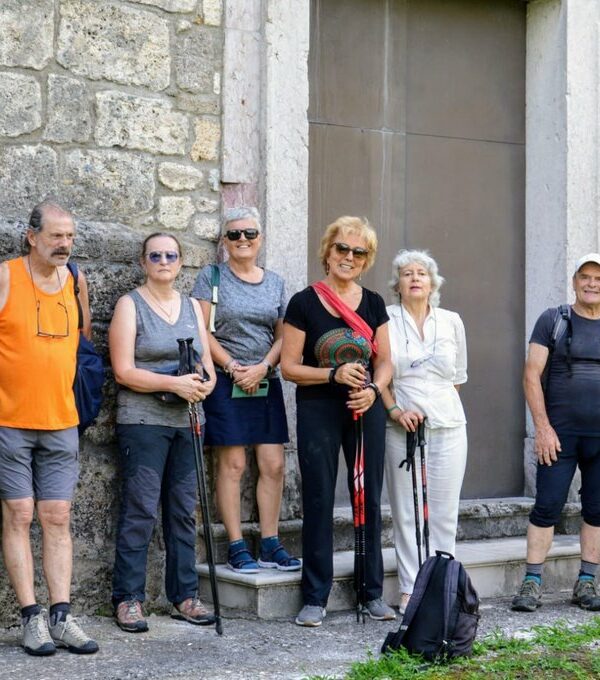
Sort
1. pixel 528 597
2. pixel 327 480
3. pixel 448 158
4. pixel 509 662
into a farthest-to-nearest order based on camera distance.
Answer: pixel 448 158
pixel 528 597
pixel 327 480
pixel 509 662

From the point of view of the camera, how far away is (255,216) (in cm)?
649

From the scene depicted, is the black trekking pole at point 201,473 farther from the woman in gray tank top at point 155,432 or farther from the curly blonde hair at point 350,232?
the curly blonde hair at point 350,232

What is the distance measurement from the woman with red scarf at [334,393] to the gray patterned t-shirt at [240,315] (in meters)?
0.27

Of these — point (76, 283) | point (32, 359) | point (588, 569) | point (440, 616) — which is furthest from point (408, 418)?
point (32, 359)

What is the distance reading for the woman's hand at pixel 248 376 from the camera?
20.7 ft

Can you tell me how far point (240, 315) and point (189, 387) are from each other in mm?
652

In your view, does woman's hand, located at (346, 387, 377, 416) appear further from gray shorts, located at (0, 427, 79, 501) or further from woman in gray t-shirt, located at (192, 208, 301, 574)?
gray shorts, located at (0, 427, 79, 501)

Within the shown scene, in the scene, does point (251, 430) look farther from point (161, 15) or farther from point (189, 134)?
point (161, 15)

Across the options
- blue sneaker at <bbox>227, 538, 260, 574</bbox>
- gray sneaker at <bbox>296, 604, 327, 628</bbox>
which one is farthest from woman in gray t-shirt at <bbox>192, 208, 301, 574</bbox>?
gray sneaker at <bbox>296, 604, 327, 628</bbox>

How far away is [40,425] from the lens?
549 centimetres

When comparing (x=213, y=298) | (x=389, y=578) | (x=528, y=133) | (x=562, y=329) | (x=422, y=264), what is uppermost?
(x=528, y=133)

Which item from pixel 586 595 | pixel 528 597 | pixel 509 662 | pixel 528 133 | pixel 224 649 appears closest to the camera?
pixel 509 662

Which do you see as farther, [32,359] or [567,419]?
[567,419]

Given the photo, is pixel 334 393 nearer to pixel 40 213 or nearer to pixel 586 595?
pixel 40 213
